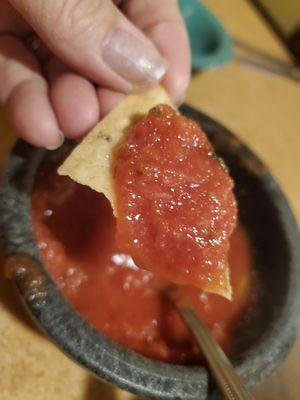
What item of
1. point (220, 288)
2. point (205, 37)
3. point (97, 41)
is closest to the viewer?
point (220, 288)

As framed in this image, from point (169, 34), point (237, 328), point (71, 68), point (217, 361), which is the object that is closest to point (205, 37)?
point (169, 34)

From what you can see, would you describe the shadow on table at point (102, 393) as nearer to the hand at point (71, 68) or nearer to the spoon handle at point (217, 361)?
the spoon handle at point (217, 361)

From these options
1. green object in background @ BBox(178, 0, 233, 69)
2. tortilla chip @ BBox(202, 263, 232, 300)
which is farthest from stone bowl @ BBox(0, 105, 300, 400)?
green object in background @ BBox(178, 0, 233, 69)

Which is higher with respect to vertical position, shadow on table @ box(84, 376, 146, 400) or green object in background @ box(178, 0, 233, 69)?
green object in background @ box(178, 0, 233, 69)

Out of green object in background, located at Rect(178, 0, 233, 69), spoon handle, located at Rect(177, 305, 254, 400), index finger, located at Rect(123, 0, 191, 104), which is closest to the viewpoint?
spoon handle, located at Rect(177, 305, 254, 400)

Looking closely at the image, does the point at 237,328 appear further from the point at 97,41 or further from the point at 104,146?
the point at 97,41

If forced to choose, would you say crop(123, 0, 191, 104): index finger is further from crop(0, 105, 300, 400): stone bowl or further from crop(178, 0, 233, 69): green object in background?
crop(178, 0, 233, 69): green object in background
